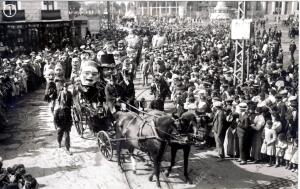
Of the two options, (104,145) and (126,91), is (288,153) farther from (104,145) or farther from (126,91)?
(126,91)

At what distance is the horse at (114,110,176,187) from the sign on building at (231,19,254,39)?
19.5 ft

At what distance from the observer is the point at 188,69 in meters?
19.0

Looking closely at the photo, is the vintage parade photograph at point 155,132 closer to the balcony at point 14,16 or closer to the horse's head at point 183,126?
the horse's head at point 183,126

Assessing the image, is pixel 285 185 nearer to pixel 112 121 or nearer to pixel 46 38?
pixel 112 121

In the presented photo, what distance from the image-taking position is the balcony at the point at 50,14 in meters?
33.3

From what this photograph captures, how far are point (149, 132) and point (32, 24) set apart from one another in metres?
24.9

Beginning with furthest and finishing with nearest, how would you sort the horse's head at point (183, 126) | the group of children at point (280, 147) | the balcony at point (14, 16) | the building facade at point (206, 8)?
the building facade at point (206, 8) → the balcony at point (14, 16) → the group of children at point (280, 147) → the horse's head at point (183, 126)

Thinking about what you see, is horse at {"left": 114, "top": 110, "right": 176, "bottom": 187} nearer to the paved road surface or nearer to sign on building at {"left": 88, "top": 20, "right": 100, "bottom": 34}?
the paved road surface

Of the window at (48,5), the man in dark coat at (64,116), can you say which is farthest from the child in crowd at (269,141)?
the window at (48,5)

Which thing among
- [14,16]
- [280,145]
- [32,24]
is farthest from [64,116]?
[32,24]

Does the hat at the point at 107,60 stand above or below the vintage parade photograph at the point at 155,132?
above

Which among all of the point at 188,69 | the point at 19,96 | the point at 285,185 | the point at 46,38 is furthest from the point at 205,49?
the point at 285,185

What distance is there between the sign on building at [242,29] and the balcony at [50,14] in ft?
72.5

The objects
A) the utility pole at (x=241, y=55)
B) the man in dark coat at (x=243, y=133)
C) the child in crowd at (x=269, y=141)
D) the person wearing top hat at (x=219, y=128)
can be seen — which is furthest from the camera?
the utility pole at (x=241, y=55)
